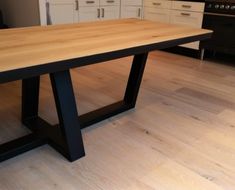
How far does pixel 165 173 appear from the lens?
1589mm

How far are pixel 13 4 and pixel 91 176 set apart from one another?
2845mm

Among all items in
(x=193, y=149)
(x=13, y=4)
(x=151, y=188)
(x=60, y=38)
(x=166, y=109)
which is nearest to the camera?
(x=151, y=188)

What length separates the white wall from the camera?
3.20 m

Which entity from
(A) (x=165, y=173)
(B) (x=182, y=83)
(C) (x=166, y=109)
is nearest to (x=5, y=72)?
(A) (x=165, y=173)

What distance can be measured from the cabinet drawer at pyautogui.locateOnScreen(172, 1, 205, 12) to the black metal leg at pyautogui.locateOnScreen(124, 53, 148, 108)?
1.90 meters

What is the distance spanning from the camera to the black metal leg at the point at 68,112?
1.50m

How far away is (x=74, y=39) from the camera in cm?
157

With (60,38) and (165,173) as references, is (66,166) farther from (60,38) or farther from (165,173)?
(60,38)

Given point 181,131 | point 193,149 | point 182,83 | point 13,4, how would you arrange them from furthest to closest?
point 13,4 → point 182,83 → point 181,131 → point 193,149

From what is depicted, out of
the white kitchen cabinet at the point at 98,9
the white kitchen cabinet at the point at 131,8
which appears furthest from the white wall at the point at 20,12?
the white kitchen cabinet at the point at 131,8

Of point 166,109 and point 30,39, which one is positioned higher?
point 30,39

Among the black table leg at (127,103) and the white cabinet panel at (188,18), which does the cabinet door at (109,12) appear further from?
the black table leg at (127,103)

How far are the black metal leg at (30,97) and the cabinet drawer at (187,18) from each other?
8.62 ft

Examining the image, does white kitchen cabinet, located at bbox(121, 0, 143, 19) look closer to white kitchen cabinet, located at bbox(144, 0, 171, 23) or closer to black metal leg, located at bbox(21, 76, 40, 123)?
white kitchen cabinet, located at bbox(144, 0, 171, 23)
